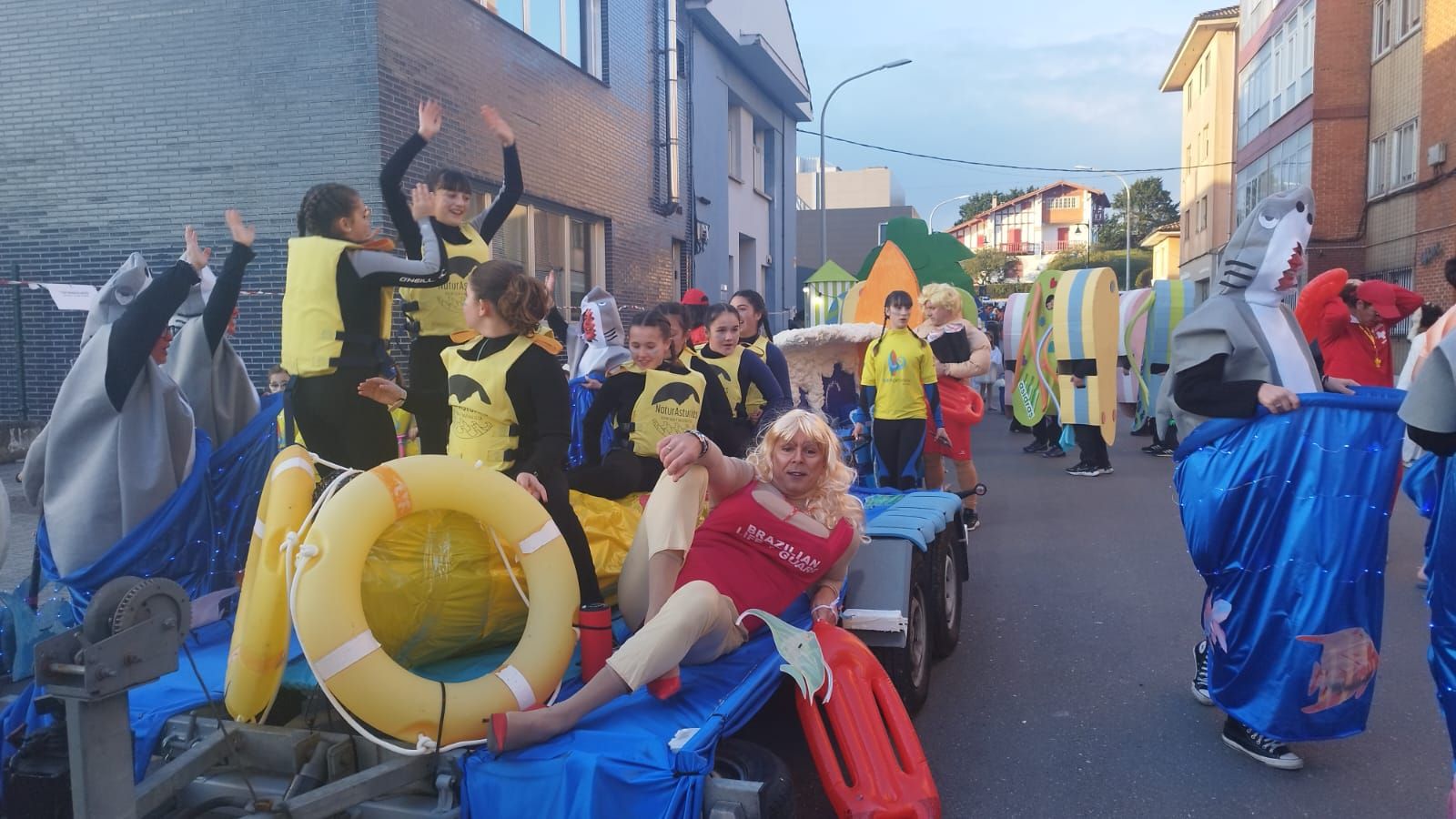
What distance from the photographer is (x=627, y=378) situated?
4648mm

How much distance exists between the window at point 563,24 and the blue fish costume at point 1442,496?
10.8 meters

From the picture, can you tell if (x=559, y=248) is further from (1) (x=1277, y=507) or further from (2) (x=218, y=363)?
(1) (x=1277, y=507)

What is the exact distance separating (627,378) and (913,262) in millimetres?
9255

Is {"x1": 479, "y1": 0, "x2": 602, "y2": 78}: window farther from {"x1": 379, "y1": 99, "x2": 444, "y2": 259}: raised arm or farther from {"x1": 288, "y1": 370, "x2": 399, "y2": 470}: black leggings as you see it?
{"x1": 288, "y1": 370, "x2": 399, "y2": 470}: black leggings

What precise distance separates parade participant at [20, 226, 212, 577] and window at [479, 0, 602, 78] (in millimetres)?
9008

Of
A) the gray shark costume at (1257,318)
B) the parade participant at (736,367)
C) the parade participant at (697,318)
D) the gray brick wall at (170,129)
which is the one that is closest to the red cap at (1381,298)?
the gray shark costume at (1257,318)

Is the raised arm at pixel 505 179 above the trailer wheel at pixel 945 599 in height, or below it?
above

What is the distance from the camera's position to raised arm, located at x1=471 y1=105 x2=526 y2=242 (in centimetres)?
493

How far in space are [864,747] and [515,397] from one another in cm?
169

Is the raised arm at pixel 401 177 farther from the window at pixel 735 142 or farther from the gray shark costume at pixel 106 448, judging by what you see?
the window at pixel 735 142

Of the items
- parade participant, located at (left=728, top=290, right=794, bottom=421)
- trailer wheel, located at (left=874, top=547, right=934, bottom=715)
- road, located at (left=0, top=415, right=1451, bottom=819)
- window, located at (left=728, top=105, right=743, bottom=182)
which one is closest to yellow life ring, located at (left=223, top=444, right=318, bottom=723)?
road, located at (left=0, top=415, right=1451, bottom=819)

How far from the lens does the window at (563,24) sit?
12391 mm

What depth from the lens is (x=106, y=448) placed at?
3488 mm

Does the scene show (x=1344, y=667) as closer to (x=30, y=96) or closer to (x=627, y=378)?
(x=627, y=378)
